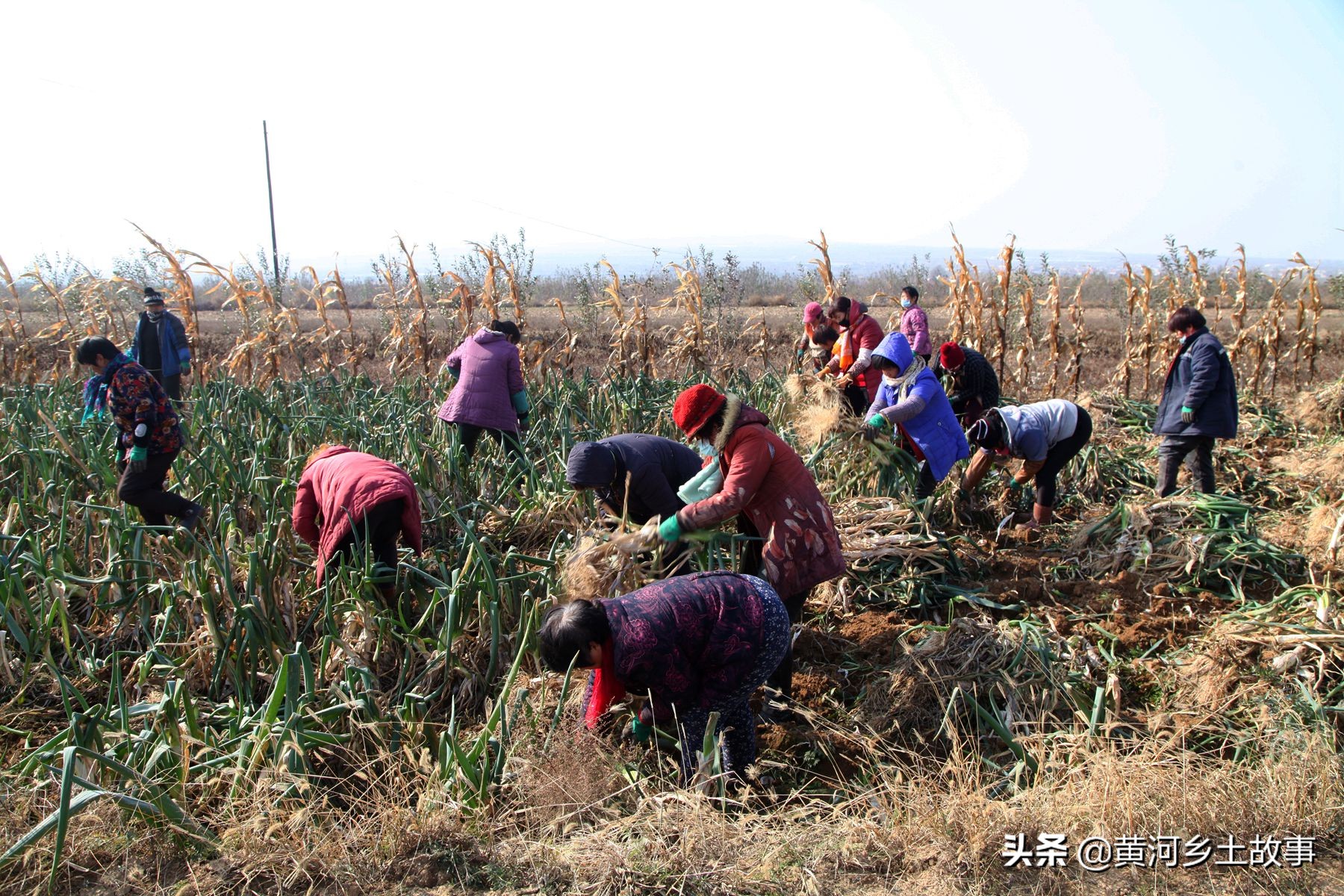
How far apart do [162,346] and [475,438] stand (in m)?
3.66

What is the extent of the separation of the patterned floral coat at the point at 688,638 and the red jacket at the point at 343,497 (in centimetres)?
143

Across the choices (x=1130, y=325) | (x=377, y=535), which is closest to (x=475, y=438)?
(x=377, y=535)

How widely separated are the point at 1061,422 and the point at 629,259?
144 metres

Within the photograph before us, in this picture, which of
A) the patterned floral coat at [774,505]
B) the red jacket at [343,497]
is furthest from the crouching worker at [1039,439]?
the red jacket at [343,497]

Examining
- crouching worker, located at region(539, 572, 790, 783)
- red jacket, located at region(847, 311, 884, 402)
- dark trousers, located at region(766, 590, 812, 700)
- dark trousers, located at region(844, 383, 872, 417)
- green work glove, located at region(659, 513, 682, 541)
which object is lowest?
dark trousers, located at region(766, 590, 812, 700)

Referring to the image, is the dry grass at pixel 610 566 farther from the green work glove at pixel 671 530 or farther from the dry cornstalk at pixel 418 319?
the dry cornstalk at pixel 418 319

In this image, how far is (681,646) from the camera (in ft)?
8.46

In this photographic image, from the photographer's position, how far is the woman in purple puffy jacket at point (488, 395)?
18.3 feet

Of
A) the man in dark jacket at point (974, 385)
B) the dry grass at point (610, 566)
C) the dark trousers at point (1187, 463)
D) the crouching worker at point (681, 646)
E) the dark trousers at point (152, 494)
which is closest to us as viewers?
the crouching worker at point (681, 646)

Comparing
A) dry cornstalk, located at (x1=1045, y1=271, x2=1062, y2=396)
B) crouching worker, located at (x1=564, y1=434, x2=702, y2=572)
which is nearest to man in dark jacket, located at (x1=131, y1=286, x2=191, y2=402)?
crouching worker, located at (x1=564, y1=434, x2=702, y2=572)

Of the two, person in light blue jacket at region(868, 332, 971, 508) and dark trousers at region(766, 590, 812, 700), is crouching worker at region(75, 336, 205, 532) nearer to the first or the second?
dark trousers at region(766, 590, 812, 700)

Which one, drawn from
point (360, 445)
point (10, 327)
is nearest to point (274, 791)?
point (360, 445)

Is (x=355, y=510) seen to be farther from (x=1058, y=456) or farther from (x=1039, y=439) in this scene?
(x=1058, y=456)

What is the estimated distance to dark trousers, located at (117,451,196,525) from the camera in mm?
4465
